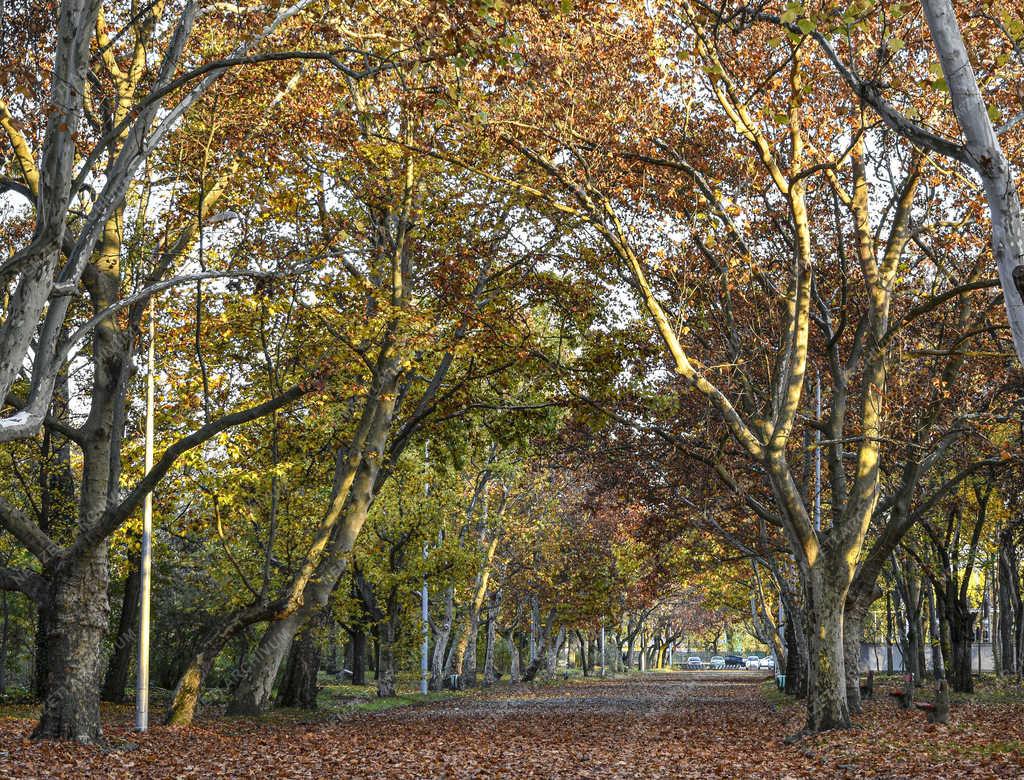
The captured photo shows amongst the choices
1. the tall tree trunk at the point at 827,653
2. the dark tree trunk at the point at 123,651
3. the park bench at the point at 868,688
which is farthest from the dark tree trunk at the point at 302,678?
the park bench at the point at 868,688

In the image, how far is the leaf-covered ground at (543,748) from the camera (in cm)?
1206

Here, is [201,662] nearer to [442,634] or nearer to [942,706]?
[942,706]

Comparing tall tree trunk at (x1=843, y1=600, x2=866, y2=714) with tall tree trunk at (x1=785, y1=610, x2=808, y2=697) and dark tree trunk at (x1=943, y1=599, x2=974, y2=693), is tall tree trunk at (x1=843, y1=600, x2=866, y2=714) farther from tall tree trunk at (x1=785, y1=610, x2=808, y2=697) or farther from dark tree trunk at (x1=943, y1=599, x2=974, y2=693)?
dark tree trunk at (x1=943, y1=599, x2=974, y2=693)

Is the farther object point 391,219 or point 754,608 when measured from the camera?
point 754,608

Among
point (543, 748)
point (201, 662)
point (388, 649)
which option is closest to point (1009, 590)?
point (388, 649)

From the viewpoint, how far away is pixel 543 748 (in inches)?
627

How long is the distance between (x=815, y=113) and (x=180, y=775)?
14.0m

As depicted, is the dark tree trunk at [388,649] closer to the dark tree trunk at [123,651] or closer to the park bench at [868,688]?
the dark tree trunk at [123,651]

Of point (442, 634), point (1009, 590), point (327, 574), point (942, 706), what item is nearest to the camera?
point (942, 706)

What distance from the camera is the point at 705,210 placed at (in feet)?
54.4

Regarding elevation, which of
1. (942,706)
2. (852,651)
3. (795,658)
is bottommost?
(795,658)

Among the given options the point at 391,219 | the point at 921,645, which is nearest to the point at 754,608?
the point at 921,645

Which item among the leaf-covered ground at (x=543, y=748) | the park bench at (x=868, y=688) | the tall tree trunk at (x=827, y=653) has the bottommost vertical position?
the park bench at (x=868, y=688)

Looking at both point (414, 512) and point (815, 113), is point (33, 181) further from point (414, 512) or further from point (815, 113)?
point (414, 512)
